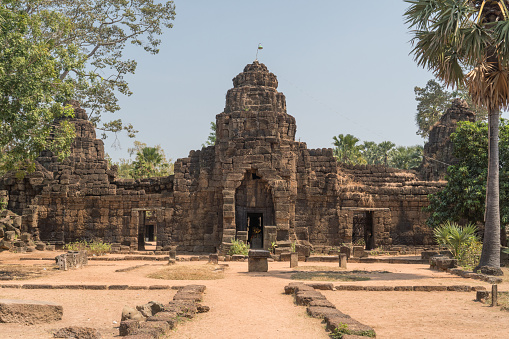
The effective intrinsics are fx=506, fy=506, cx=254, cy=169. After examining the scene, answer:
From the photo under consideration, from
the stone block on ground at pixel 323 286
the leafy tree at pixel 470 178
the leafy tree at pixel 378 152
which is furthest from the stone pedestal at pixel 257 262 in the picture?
the leafy tree at pixel 378 152

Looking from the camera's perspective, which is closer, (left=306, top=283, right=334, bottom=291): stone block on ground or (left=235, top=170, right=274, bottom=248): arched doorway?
(left=306, top=283, right=334, bottom=291): stone block on ground

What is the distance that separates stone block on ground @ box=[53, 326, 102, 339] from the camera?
7195mm

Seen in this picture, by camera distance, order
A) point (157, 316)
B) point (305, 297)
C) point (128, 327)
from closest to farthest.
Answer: point (128, 327) < point (157, 316) < point (305, 297)

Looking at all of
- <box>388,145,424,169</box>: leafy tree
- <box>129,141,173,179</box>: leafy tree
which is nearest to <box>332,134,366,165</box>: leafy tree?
<box>388,145,424,169</box>: leafy tree

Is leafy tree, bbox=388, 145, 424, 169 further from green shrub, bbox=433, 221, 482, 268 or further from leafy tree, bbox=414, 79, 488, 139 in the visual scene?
green shrub, bbox=433, 221, 482, 268

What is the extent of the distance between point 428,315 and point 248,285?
4.89 m

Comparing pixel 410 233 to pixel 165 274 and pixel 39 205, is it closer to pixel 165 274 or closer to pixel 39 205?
pixel 165 274

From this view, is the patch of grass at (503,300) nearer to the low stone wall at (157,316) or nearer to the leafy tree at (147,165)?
the low stone wall at (157,316)

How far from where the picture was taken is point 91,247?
22.4 meters

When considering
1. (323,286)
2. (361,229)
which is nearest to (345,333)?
(323,286)

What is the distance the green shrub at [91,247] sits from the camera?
21.6 metres

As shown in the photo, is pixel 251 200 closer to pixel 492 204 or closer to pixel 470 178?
pixel 470 178

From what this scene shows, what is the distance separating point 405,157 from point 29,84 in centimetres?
3859

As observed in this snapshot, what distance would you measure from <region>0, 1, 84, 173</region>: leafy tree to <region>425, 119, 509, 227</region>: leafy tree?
1424 centimetres
